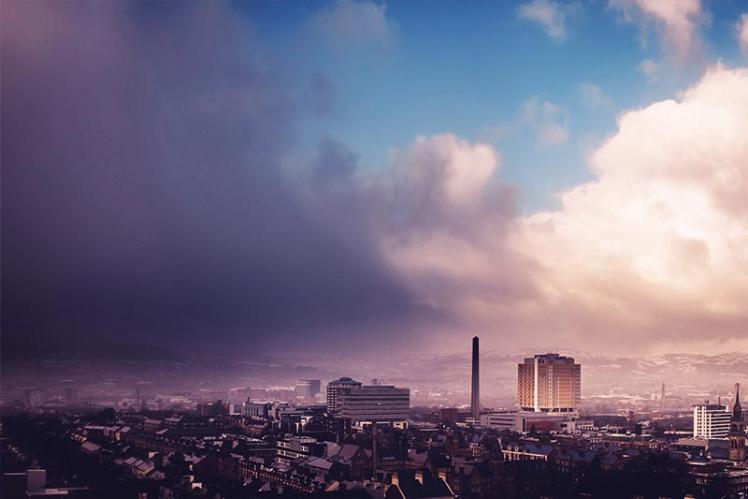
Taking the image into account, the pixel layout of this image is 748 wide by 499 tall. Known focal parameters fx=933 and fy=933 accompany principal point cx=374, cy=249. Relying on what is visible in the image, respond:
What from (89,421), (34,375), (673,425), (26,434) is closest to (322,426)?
(89,421)

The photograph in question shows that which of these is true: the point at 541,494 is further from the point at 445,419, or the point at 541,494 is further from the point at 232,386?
the point at 232,386

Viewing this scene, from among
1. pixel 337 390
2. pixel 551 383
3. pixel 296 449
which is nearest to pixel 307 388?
pixel 337 390

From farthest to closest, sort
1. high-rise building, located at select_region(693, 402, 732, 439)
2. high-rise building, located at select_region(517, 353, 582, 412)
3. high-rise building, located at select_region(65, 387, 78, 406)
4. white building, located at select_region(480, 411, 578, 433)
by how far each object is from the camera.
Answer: high-rise building, located at select_region(517, 353, 582, 412)
white building, located at select_region(480, 411, 578, 433)
high-rise building, located at select_region(693, 402, 732, 439)
high-rise building, located at select_region(65, 387, 78, 406)

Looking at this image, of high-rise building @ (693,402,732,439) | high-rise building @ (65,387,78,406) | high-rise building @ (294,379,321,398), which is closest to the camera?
high-rise building @ (65,387,78,406)

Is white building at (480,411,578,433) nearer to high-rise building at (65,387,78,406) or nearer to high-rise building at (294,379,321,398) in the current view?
high-rise building at (65,387,78,406)

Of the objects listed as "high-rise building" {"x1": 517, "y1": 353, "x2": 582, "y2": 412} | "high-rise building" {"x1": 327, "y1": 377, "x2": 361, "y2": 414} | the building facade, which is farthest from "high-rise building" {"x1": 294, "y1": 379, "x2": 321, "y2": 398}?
the building facade

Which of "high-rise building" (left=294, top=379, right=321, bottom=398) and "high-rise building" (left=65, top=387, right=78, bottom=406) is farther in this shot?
Answer: "high-rise building" (left=294, top=379, right=321, bottom=398)

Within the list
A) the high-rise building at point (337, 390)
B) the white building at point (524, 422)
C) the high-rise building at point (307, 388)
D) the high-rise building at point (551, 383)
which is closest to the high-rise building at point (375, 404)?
the high-rise building at point (337, 390)

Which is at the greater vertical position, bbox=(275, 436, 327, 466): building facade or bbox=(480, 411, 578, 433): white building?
bbox=(480, 411, 578, 433): white building
